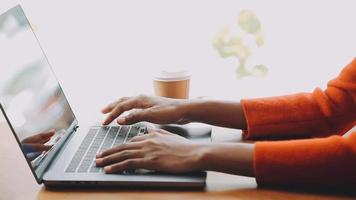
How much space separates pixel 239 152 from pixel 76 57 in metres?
0.73

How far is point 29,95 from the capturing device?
0.81 meters

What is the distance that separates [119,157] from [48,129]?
18 cm

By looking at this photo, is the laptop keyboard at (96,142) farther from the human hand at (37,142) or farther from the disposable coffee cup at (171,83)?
the disposable coffee cup at (171,83)

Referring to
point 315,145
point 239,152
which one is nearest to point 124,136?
point 239,152

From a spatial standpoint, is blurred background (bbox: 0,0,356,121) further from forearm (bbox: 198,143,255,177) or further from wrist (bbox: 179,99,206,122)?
forearm (bbox: 198,143,255,177)

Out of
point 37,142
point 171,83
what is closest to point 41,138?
point 37,142

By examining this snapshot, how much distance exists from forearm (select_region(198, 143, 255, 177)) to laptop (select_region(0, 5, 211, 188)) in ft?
0.07

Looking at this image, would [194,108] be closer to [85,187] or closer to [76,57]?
[85,187]

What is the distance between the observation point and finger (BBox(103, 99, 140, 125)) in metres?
0.93

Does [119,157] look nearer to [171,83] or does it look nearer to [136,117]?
[136,117]

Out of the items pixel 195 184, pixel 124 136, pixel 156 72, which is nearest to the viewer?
pixel 195 184

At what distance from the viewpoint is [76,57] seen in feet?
4.17

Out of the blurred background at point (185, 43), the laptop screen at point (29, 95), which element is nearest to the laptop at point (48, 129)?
the laptop screen at point (29, 95)

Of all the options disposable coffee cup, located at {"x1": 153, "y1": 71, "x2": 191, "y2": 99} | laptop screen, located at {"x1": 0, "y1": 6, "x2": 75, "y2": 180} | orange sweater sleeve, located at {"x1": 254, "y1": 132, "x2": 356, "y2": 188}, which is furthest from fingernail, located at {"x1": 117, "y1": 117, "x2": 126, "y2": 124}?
orange sweater sleeve, located at {"x1": 254, "y1": 132, "x2": 356, "y2": 188}
